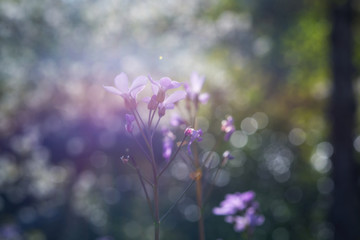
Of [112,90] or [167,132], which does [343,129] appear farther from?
[112,90]

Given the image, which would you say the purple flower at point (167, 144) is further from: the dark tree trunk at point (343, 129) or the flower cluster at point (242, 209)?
the dark tree trunk at point (343, 129)

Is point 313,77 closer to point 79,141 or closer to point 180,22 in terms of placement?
point 180,22

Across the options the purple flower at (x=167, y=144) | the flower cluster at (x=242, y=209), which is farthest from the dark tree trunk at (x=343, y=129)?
the purple flower at (x=167, y=144)

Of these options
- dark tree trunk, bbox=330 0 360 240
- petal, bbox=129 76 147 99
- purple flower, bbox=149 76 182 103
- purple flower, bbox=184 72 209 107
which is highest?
dark tree trunk, bbox=330 0 360 240

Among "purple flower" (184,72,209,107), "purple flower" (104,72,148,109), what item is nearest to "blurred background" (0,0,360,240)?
"purple flower" (184,72,209,107)

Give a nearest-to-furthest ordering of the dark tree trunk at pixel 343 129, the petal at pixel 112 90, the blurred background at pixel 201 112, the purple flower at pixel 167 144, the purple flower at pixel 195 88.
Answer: the petal at pixel 112 90 → the purple flower at pixel 167 144 → the purple flower at pixel 195 88 → the dark tree trunk at pixel 343 129 → the blurred background at pixel 201 112

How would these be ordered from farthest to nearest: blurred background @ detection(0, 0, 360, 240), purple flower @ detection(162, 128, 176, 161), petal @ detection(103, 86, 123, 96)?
blurred background @ detection(0, 0, 360, 240) → purple flower @ detection(162, 128, 176, 161) → petal @ detection(103, 86, 123, 96)

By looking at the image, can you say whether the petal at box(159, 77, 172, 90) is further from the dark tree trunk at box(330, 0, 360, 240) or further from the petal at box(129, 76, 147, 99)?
the dark tree trunk at box(330, 0, 360, 240)
